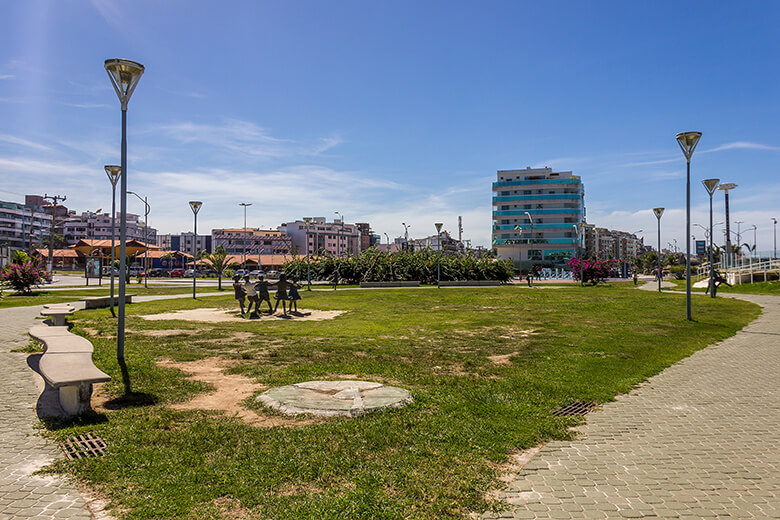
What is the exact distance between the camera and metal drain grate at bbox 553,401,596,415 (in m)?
6.38

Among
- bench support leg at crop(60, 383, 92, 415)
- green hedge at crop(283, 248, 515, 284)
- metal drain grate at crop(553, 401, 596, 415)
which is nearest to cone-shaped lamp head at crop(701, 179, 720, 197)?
metal drain grate at crop(553, 401, 596, 415)

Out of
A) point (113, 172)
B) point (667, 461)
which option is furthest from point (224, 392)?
point (113, 172)

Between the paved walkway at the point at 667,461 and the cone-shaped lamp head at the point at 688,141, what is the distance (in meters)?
10.5

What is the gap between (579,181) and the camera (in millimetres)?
109188

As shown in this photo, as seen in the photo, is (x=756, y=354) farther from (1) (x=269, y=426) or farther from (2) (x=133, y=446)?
(2) (x=133, y=446)

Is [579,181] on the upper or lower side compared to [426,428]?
upper

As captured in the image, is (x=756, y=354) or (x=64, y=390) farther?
(x=756, y=354)

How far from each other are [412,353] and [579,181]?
107534mm

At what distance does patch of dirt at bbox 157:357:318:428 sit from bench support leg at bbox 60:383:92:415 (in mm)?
952

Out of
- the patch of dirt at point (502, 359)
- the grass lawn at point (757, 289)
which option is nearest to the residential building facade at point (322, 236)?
the grass lawn at point (757, 289)

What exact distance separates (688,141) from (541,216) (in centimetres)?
9294

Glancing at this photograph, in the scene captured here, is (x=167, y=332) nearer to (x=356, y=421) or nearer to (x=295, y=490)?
(x=356, y=421)

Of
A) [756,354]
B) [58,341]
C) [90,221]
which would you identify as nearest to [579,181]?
[756,354]

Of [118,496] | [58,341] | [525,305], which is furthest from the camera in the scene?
[525,305]
